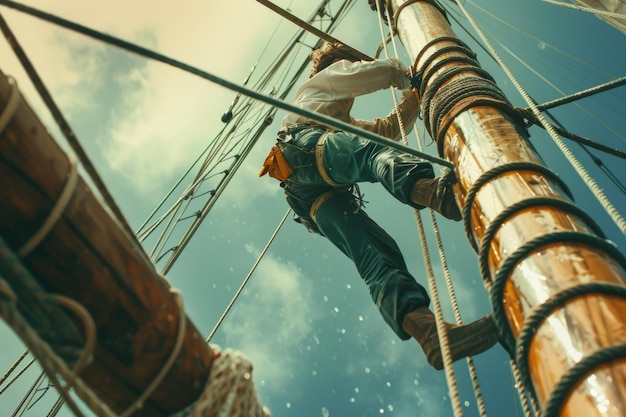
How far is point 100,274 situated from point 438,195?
57.5 inches

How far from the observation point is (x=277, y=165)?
3.30 meters

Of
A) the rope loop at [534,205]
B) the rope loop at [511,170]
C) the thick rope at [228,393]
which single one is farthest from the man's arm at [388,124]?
the thick rope at [228,393]

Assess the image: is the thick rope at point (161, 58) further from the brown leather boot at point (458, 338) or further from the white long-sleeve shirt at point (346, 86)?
the white long-sleeve shirt at point (346, 86)

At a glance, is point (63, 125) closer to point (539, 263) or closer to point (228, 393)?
point (228, 393)

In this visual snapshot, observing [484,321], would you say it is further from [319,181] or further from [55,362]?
[55,362]

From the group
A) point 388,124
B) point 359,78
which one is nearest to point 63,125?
point 359,78

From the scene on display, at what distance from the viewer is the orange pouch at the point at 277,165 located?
325 centimetres

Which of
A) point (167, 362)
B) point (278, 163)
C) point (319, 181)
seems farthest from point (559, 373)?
point (278, 163)

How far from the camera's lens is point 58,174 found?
0.97m

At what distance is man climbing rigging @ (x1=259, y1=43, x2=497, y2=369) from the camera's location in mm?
2115

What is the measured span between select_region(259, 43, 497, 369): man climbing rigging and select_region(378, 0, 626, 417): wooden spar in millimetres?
250

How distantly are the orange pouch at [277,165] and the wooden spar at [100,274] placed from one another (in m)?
2.12

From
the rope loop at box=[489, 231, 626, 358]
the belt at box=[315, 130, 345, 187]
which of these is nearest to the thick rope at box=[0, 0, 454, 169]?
the rope loop at box=[489, 231, 626, 358]

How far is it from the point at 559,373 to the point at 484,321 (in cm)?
95
